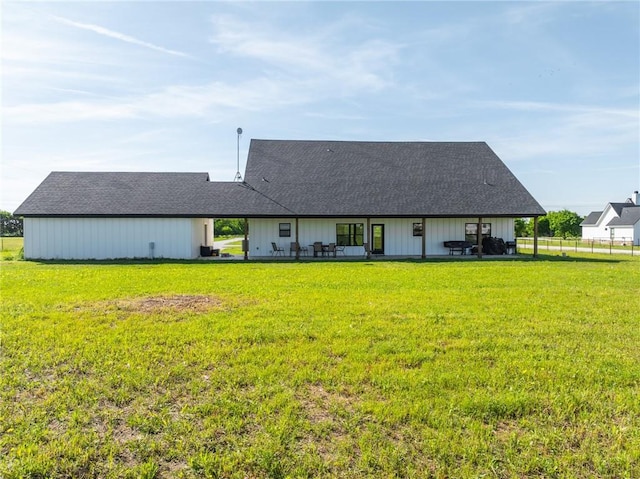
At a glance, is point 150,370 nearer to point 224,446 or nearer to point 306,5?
point 224,446

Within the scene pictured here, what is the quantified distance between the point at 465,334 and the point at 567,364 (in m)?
1.53

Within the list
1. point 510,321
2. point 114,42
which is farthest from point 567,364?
point 114,42

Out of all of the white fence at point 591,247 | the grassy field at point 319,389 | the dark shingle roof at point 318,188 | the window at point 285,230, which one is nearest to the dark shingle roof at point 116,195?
the dark shingle roof at point 318,188

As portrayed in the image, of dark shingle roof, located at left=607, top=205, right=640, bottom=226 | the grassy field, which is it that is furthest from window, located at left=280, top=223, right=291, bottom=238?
dark shingle roof, located at left=607, top=205, right=640, bottom=226

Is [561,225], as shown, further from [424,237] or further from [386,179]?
[424,237]

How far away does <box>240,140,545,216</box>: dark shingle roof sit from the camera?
22156 mm

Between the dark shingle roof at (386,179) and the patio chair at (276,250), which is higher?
the dark shingle roof at (386,179)

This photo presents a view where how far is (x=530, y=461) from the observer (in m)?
3.32

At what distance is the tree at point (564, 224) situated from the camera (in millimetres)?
67938

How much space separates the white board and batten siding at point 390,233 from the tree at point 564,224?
170 ft

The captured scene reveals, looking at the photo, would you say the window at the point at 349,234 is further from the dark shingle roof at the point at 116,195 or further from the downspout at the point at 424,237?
the dark shingle roof at the point at 116,195

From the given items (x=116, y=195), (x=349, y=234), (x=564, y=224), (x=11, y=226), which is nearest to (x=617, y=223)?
(x=564, y=224)

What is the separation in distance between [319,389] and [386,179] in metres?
21.0

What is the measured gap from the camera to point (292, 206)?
71.4 feet
